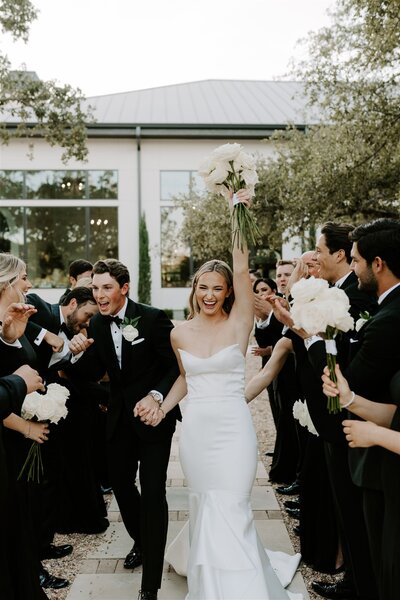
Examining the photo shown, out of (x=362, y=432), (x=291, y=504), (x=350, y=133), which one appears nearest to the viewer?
(x=362, y=432)

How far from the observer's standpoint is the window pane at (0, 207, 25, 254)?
26.2 m

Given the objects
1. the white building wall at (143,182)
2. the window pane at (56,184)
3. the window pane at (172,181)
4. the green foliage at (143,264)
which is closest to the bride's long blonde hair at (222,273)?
the green foliage at (143,264)

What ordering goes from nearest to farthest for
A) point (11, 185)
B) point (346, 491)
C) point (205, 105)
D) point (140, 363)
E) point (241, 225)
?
point (346, 491) < point (241, 225) < point (140, 363) < point (11, 185) < point (205, 105)

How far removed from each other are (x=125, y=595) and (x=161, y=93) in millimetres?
30866

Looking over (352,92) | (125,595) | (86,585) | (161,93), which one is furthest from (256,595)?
(161,93)

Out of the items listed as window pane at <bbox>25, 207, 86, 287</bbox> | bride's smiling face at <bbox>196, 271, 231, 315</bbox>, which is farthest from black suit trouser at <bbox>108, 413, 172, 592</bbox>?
window pane at <bbox>25, 207, 86, 287</bbox>

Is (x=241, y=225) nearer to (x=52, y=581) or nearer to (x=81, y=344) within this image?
(x=81, y=344)

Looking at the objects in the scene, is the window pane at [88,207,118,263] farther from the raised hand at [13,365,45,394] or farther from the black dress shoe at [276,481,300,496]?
the raised hand at [13,365,45,394]

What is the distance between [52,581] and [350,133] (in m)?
9.23

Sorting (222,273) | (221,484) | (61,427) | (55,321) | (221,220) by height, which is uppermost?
(221,220)

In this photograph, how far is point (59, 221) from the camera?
26359 mm

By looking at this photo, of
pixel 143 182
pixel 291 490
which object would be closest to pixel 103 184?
pixel 143 182

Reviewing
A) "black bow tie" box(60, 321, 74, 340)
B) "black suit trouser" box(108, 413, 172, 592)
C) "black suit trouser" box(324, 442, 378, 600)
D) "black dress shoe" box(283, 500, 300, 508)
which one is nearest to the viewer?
"black suit trouser" box(324, 442, 378, 600)

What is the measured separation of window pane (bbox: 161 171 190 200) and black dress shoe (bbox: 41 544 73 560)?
2260 cm
